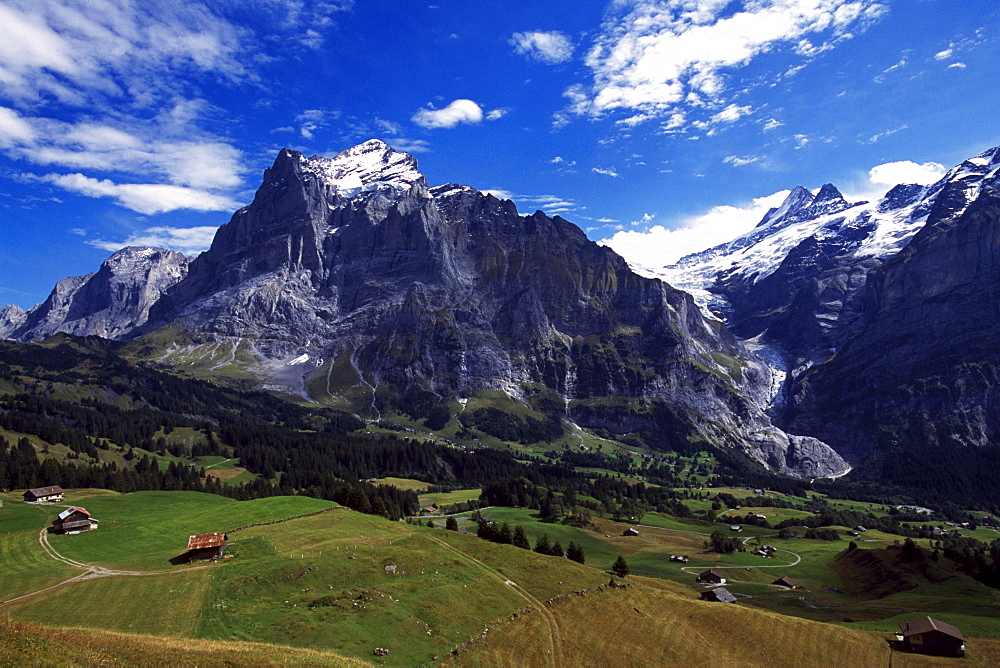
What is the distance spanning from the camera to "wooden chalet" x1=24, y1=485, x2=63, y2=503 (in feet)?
364

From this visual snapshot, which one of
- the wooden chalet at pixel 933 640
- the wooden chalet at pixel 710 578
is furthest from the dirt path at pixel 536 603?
the wooden chalet at pixel 710 578

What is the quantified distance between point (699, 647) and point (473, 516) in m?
98.0

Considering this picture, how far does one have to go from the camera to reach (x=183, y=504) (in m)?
121

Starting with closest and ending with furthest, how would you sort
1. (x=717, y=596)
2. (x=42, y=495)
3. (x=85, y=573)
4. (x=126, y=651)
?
(x=126, y=651), (x=85, y=573), (x=717, y=596), (x=42, y=495)

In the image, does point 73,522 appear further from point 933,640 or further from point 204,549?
point 933,640

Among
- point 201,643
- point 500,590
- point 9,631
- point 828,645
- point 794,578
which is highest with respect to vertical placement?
point 9,631

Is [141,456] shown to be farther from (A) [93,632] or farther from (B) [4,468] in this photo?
(A) [93,632]

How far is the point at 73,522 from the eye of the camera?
283 ft

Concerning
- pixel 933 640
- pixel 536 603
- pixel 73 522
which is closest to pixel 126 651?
pixel 536 603

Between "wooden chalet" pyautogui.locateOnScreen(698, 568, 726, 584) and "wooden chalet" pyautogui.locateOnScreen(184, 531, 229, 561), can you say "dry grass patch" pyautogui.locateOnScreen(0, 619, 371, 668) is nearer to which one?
"wooden chalet" pyautogui.locateOnScreen(184, 531, 229, 561)

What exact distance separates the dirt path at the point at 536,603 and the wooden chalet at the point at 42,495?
75986 millimetres

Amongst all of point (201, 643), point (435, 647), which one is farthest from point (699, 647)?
point (201, 643)

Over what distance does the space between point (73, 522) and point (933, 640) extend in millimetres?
109807

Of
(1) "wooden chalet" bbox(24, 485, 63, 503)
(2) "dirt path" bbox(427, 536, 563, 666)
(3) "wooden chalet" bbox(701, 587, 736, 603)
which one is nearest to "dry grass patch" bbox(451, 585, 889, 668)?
(2) "dirt path" bbox(427, 536, 563, 666)
